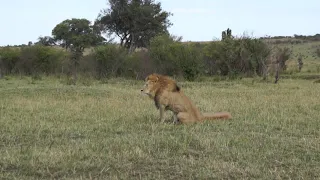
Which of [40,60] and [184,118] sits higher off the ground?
[40,60]

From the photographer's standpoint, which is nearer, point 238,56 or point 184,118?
point 184,118

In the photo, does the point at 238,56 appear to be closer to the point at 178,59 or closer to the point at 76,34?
the point at 178,59

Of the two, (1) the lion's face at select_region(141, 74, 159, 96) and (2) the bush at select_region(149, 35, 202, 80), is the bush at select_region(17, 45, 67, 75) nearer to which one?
(2) the bush at select_region(149, 35, 202, 80)

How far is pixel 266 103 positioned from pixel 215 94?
408 centimetres

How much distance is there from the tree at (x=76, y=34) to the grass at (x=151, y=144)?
43.2 metres

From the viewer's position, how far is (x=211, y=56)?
119 ft

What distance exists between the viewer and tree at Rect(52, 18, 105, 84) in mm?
55750

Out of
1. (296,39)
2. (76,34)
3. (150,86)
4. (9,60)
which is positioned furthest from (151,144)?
(296,39)

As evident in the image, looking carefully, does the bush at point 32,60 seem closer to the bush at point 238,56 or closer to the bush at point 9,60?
the bush at point 9,60

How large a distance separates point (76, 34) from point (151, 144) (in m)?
52.5

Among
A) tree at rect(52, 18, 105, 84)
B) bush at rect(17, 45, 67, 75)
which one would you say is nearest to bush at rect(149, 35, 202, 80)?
bush at rect(17, 45, 67, 75)

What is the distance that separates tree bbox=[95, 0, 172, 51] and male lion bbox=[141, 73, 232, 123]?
133 ft

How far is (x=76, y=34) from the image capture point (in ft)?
192

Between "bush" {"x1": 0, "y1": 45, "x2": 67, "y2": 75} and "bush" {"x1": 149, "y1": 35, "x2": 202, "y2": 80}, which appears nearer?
"bush" {"x1": 149, "y1": 35, "x2": 202, "y2": 80}
